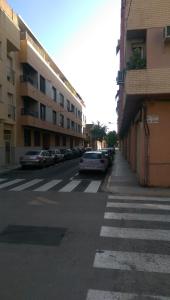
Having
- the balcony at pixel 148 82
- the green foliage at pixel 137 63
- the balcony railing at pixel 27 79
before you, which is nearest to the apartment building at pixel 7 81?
the balcony railing at pixel 27 79

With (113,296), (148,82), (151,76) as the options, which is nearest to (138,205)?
(148,82)

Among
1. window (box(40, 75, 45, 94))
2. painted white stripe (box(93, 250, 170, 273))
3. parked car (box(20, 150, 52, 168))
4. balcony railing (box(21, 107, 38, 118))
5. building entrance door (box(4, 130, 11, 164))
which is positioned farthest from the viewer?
window (box(40, 75, 45, 94))

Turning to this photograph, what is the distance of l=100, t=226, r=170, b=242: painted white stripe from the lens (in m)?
6.96

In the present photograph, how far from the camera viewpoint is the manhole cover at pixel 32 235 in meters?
6.58

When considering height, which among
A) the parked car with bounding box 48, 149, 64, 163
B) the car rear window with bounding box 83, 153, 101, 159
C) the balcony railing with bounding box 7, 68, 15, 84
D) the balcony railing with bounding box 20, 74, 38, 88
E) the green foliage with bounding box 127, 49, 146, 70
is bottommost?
the parked car with bounding box 48, 149, 64, 163

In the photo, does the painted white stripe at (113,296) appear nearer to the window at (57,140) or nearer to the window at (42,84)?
the window at (42,84)

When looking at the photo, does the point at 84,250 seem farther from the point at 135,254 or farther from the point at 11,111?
the point at 11,111

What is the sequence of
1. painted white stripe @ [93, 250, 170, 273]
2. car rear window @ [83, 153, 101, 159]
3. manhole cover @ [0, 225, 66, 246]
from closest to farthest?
painted white stripe @ [93, 250, 170, 273] < manhole cover @ [0, 225, 66, 246] < car rear window @ [83, 153, 101, 159]

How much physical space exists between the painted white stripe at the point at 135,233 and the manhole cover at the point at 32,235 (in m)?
0.94

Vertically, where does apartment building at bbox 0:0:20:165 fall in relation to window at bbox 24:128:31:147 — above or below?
above

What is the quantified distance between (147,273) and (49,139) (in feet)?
147

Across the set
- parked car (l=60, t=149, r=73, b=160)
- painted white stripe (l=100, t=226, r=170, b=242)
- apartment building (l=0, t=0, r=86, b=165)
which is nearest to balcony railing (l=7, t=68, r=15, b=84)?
apartment building (l=0, t=0, r=86, b=165)

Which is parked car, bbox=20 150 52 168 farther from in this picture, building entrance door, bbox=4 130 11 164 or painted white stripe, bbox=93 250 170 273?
painted white stripe, bbox=93 250 170 273

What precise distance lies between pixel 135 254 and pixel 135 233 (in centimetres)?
137
